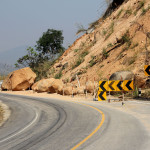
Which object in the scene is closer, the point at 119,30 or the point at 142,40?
the point at 142,40

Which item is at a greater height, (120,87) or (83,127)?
(120,87)

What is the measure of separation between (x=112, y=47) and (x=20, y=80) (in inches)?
571

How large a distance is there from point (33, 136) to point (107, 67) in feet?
84.1

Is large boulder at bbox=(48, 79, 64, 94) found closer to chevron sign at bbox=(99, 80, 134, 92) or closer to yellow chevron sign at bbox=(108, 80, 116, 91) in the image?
chevron sign at bbox=(99, 80, 134, 92)

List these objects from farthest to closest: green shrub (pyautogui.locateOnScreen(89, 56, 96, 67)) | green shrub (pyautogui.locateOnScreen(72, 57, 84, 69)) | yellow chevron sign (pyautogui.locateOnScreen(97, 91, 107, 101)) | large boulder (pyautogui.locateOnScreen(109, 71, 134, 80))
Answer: green shrub (pyautogui.locateOnScreen(72, 57, 84, 69)) → green shrub (pyautogui.locateOnScreen(89, 56, 96, 67)) → large boulder (pyautogui.locateOnScreen(109, 71, 134, 80)) → yellow chevron sign (pyautogui.locateOnScreen(97, 91, 107, 101))

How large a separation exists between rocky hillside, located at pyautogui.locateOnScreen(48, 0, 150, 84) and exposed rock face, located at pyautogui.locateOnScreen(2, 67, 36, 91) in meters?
4.81

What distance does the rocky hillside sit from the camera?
33.1 m

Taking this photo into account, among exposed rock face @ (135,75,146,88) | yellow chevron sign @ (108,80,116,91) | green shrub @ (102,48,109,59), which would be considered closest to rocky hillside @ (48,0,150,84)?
green shrub @ (102,48,109,59)

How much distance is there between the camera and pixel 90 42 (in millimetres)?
49000

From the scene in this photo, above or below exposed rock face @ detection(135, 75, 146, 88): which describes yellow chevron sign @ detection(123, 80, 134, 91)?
below

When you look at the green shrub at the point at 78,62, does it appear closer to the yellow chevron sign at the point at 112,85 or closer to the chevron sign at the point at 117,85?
the chevron sign at the point at 117,85

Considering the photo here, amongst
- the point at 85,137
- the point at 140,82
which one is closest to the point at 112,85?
Answer: the point at 140,82

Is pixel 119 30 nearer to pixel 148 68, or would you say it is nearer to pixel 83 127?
pixel 148 68

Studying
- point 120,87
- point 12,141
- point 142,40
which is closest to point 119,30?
point 142,40
